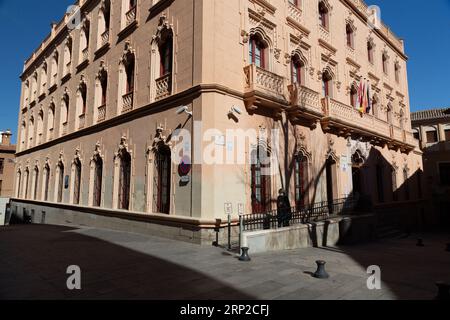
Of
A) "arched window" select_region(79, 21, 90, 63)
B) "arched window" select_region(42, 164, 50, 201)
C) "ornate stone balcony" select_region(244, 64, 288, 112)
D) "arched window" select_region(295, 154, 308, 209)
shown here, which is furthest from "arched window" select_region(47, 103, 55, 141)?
"arched window" select_region(295, 154, 308, 209)

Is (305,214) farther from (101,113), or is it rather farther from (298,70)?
(101,113)

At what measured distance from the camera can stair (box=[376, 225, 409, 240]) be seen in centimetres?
1527

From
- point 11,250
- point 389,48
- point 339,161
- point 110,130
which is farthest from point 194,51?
point 389,48

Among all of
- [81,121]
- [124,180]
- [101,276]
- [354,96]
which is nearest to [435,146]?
[354,96]

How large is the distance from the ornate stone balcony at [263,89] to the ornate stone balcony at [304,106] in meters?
0.58

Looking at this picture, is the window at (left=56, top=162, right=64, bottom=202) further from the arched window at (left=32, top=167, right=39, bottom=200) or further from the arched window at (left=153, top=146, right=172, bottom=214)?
the arched window at (left=153, top=146, right=172, bottom=214)

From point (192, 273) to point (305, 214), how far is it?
6.89m

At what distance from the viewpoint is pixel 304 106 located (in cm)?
1278

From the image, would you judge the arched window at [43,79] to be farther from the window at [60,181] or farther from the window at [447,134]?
the window at [447,134]

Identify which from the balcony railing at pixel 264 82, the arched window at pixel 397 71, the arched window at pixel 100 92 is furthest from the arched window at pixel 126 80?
the arched window at pixel 397 71

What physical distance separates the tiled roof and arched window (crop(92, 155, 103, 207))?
34121 millimetres

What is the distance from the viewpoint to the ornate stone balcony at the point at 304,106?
12.5m

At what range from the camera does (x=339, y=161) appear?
15734mm
